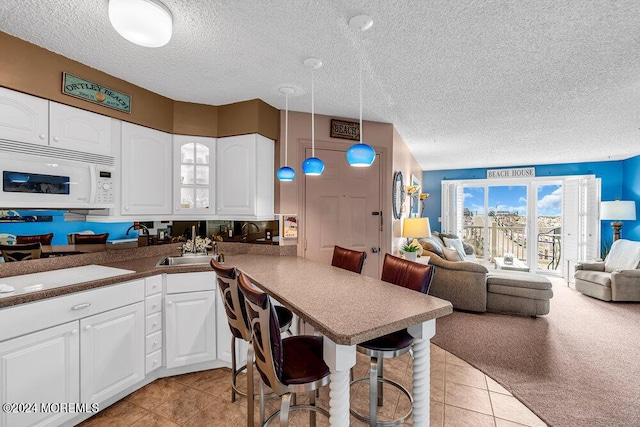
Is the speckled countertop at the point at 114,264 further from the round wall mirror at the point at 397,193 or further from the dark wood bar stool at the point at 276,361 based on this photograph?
the round wall mirror at the point at 397,193

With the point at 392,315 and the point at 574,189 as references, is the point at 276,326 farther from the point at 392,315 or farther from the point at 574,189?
the point at 574,189

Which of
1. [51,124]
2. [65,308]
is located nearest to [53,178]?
[51,124]

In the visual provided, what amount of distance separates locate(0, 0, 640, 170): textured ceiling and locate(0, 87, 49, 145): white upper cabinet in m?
0.39

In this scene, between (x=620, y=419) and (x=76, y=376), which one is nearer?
(x=76, y=376)

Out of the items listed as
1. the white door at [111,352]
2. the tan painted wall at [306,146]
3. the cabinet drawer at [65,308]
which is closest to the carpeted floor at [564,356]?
the tan painted wall at [306,146]

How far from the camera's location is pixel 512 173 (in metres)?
6.88

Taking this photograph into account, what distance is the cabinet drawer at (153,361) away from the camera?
228cm

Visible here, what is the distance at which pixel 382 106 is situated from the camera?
10.3ft

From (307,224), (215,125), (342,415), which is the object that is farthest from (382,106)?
(342,415)

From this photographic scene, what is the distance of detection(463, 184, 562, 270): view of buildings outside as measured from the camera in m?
6.67

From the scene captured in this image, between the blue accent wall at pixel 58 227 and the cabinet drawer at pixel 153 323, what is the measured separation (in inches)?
33.0

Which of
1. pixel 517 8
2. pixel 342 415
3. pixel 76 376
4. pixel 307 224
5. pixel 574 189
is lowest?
pixel 76 376

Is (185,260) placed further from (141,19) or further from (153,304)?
(141,19)

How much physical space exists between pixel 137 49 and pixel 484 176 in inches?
289
